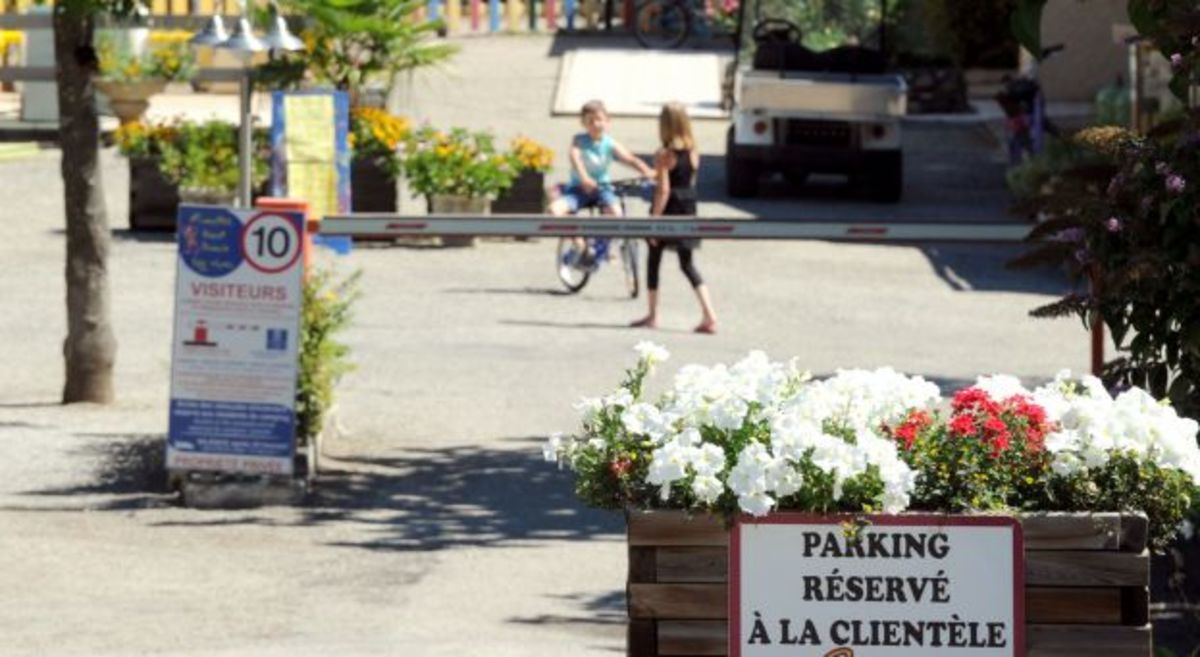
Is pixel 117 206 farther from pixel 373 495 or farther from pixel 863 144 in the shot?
pixel 373 495

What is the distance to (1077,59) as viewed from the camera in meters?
41.6

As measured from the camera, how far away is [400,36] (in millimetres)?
30859

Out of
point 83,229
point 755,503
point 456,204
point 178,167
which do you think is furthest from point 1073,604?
point 178,167

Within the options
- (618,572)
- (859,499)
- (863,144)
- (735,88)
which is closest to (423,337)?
(618,572)

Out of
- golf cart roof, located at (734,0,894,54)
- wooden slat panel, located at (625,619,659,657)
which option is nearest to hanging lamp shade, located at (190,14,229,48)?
wooden slat panel, located at (625,619,659,657)

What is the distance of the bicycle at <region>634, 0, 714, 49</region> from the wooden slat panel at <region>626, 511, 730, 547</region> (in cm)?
4280

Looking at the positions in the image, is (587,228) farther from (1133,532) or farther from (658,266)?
(1133,532)

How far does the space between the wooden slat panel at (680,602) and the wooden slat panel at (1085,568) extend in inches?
28.0

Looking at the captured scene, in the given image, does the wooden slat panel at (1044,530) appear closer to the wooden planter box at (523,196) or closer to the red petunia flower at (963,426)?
the red petunia flower at (963,426)

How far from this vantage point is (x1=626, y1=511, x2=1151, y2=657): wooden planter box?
652 cm

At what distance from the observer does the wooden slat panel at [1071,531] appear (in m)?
6.52

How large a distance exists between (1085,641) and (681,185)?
14964mm

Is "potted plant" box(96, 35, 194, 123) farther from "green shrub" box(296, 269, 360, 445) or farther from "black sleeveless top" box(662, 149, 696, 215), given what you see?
"green shrub" box(296, 269, 360, 445)

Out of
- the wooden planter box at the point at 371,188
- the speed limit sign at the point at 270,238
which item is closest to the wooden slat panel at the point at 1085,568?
the speed limit sign at the point at 270,238
